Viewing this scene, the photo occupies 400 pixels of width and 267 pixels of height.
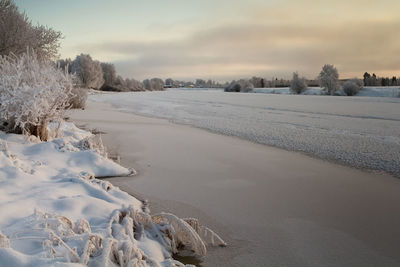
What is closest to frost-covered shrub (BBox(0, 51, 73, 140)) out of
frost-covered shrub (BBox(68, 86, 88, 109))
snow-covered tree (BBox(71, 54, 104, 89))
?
frost-covered shrub (BBox(68, 86, 88, 109))

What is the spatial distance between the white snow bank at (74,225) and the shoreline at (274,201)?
39 cm

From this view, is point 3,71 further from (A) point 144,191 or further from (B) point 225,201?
(B) point 225,201

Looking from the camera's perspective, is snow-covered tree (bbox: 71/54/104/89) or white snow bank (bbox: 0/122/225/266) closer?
white snow bank (bbox: 0/122/225/266)

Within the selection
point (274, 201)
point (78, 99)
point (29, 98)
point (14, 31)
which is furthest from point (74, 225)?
point (78, 99)

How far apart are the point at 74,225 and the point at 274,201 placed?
2276 mm

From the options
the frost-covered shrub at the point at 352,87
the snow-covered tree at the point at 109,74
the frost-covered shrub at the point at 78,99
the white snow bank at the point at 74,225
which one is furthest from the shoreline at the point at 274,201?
the snow-covered tree at the point at 109,74

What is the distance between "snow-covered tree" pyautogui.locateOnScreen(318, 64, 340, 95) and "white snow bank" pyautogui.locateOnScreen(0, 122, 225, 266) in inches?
1680

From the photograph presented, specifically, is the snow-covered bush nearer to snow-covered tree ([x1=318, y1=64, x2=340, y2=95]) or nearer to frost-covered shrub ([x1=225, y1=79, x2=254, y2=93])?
snow-covered tree ([x1=318, y1=64, x2=340, y2=95])

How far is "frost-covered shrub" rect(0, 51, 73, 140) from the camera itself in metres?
5.18

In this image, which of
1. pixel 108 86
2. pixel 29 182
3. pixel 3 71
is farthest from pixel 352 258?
pixel 108 86

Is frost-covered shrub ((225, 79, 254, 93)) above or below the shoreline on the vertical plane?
above

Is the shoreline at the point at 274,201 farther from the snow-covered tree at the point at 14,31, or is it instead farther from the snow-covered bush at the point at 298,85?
the snow-covered bush at the point at 298,85

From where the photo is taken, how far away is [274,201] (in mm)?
3594

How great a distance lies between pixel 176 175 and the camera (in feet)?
15.1
